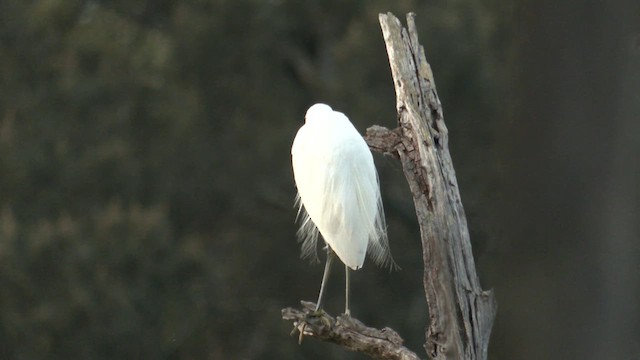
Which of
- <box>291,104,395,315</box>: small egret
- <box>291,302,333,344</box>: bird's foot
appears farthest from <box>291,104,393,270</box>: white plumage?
<box>291,302,333,344</box>: bird's foot

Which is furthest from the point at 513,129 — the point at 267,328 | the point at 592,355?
the point at 267,328

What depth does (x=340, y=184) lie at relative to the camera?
2088mm

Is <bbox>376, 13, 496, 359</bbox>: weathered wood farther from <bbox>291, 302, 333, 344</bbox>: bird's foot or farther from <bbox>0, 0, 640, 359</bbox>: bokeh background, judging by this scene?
<bbox>0, 0, 640, 359</bbox>: bokeh background

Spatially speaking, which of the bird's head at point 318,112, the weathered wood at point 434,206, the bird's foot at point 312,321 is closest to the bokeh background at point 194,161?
the bird's head at point 318,112

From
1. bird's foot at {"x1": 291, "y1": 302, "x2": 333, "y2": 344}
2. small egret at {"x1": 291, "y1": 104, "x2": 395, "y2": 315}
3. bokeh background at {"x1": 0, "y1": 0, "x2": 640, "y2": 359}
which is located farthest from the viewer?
Answer: bokeh background at {"x1": 0, "y1": 0, "x2": 640, "y2": 359}

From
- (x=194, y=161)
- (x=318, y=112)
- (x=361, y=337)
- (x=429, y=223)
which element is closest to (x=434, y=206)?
(x=429, y=223)

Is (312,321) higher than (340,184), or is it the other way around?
(340,184)

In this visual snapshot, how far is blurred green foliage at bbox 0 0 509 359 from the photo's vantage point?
4094 millimetres

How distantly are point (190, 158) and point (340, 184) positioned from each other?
2.21m

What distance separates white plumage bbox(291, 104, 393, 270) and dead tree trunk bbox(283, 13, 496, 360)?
0.18 metres

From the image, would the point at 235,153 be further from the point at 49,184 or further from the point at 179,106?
the point at 49,184

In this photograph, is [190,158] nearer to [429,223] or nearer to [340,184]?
[340,184]

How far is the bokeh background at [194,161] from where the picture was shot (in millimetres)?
4090

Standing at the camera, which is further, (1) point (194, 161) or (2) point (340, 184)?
(1) point (194, 161)
